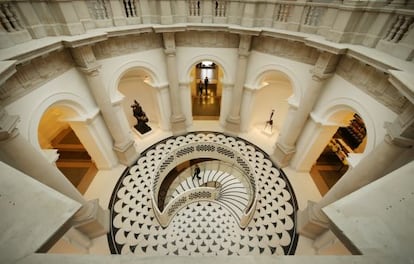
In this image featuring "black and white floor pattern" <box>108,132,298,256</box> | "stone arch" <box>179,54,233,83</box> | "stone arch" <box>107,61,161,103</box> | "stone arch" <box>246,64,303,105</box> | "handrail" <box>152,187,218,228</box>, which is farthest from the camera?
"stone arch" <box>179,54,233,83</box>

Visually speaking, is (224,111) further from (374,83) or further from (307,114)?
(374,83)

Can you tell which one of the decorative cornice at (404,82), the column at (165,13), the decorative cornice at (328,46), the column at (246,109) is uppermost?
the column at (165,13)

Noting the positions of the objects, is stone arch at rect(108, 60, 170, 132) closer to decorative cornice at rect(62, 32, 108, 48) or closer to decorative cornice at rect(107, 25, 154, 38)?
decorative cornice at rect(107, 25, 154, 38)

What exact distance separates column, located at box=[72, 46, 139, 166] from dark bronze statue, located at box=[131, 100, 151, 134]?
1664 millimetres

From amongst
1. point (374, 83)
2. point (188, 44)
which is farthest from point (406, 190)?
point (188, 44)

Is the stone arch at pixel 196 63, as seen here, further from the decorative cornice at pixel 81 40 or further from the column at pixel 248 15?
the decorative cornice at pixel 81 40

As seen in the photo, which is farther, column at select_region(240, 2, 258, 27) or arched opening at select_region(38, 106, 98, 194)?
arched opening at select_region(38, 106, 98, 194)

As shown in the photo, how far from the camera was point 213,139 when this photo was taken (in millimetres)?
10258

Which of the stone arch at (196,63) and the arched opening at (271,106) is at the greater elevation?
the stone arch at (196,63)

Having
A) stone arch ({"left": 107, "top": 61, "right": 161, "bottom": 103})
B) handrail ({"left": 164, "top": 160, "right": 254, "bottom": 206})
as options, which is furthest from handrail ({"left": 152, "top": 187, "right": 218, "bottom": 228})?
stone arch ({"left": 107, "top": 61, "right": 161, "bottom": 103})

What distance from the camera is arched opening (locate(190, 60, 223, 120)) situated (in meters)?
12.4

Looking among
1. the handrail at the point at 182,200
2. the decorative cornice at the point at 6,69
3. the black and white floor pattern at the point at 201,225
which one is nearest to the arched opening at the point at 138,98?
the black and white floor pattern at the point at 201,225

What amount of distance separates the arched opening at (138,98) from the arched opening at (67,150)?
2.77m

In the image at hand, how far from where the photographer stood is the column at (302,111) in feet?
19.9
